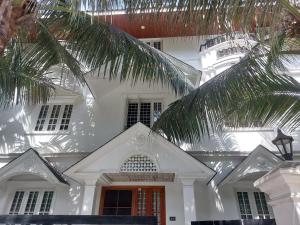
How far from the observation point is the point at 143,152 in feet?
27.9

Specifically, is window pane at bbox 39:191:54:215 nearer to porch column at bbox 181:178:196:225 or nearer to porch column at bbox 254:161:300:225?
porch column at bbox 181:178:196:225

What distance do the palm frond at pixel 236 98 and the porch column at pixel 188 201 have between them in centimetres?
289

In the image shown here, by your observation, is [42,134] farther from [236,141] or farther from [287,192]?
[287,192]

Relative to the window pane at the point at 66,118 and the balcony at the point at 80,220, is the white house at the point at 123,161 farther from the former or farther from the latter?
the balcony at the point at 80,220

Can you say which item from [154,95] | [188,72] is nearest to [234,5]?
[188,72]

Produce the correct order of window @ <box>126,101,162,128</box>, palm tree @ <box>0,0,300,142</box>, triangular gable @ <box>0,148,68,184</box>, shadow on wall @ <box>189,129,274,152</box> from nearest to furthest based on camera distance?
palm tree @ <box>0,0,300,142</box> < triangular gable @ <box>0,148,68,184</box> < shadow on wall @ <box>189,129,274,152</box> < window @ <box>126,101,162,128</box>

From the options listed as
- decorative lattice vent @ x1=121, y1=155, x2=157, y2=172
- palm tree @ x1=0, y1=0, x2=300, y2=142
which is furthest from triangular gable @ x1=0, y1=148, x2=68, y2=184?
palm tree @ x1=0, y1=0, x2=300, y2=142

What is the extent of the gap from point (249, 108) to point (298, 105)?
1.01 m

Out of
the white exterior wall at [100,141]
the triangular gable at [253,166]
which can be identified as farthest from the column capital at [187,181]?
the triangular gable at [253,166]

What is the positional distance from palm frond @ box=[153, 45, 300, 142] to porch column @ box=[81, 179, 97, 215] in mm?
3765

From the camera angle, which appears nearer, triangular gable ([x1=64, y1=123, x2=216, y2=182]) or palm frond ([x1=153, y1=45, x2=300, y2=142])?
palm frond ([x1=153, y1=45, x2=300, y2=142])

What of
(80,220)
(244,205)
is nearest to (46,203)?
(80,220)

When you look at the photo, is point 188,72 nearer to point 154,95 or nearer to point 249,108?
point 154,95

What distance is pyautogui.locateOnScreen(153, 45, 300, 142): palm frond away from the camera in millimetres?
4961
